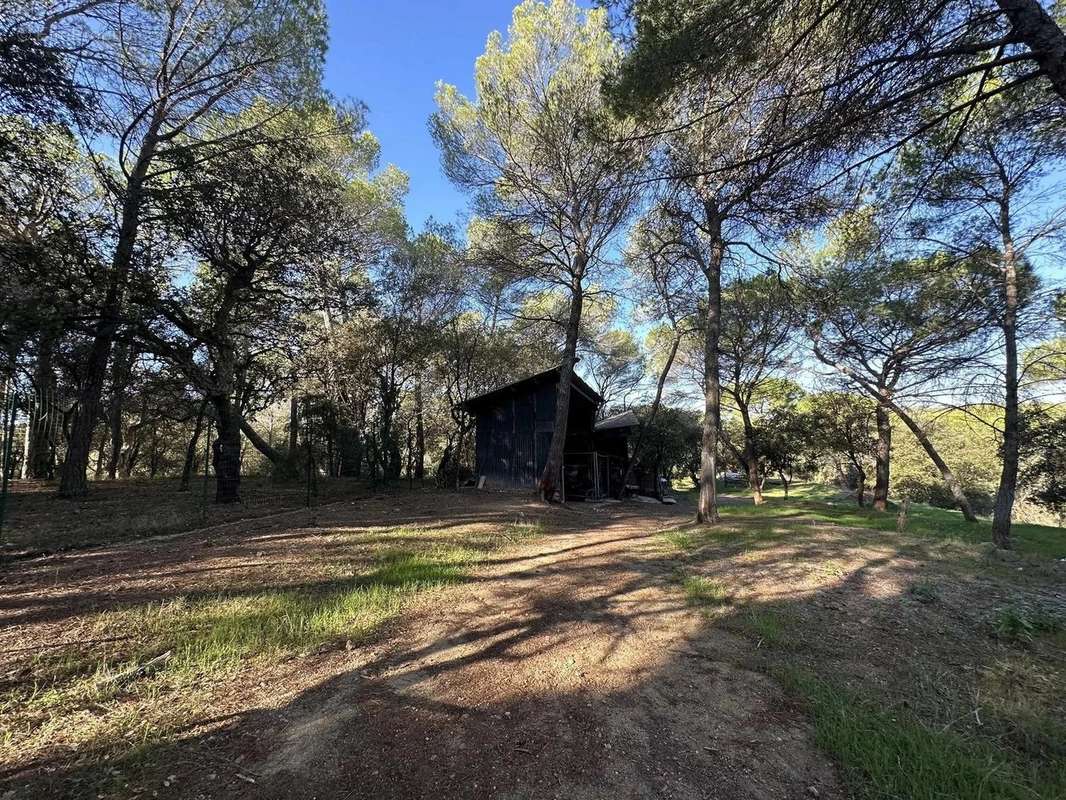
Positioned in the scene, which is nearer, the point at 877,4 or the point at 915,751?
the point at 915,751

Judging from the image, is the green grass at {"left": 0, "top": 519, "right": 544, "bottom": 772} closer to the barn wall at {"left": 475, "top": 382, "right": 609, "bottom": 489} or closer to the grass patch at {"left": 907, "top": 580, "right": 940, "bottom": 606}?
the grass patch at {"left": 907, "top": 580, "right": 940, "bottom": 606}

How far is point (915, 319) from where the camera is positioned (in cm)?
1209

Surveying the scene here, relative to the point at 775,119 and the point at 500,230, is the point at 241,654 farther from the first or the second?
the point at 500,230

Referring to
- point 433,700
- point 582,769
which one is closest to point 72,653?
point 433,700

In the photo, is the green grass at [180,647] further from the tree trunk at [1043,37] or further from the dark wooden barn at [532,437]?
the dark wooden barn at [532,437]

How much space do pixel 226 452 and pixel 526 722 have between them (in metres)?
9.38

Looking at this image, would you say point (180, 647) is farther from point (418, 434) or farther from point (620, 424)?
point (620, 424)

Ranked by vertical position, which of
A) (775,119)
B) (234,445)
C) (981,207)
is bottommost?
(234,445)

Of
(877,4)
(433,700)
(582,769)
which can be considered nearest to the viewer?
(582,769)

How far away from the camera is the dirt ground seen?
1.88 m

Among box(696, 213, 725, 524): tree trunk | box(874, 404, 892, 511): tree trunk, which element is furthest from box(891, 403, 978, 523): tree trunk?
box(696, 213, 725, 524): tree trunk

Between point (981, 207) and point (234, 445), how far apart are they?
15.9 metres

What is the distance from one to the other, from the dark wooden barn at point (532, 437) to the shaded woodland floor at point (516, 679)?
10.6m

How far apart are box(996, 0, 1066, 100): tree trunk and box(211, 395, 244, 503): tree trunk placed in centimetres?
1187
